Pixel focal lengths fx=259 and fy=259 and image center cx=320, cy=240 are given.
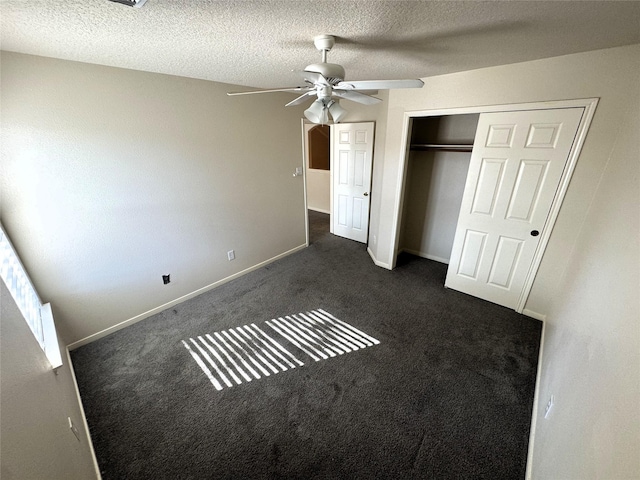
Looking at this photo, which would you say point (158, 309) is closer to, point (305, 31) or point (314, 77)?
point (314, 77)

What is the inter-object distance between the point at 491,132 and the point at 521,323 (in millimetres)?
1846

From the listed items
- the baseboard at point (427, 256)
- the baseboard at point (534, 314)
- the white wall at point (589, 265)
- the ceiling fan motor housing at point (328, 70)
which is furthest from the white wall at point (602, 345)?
the baseboard at point (427, 256)

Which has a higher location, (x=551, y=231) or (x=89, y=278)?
(x=551, y=231)

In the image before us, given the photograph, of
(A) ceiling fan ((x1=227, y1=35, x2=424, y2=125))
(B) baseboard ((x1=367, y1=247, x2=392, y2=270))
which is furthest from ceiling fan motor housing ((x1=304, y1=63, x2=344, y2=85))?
(B) baseboard ((x1=367, y1=247, x2=392, y2=270))

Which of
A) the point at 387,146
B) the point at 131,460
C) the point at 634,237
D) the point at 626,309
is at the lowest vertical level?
the point at 131,460

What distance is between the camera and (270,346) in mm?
2275

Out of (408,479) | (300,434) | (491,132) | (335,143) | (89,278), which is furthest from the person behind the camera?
(335,143)

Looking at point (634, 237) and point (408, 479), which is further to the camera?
point (408, 479)

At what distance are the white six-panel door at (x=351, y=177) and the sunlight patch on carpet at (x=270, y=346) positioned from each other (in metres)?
2.21

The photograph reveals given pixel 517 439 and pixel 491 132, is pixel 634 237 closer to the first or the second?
pixel 517 439

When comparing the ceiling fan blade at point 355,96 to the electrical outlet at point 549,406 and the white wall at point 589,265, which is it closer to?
the white wall at point 589,265

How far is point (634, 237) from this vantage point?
1.08 meters

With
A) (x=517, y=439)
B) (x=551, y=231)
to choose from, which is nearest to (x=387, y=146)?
(x=551, y=231)

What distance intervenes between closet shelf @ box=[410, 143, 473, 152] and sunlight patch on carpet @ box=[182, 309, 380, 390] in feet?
7.92
